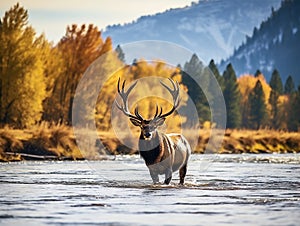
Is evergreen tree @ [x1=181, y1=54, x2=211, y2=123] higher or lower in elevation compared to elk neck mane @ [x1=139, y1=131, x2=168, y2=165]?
higher

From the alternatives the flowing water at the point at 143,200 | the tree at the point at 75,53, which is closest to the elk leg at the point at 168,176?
the flowing water at the point at 143,200

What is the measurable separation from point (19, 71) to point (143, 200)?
33.8 meters

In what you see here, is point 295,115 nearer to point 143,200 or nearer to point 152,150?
point 152,150

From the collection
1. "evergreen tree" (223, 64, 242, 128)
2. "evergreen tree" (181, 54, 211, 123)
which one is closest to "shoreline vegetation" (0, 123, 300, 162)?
"evergreen tree" (181, 54, 211, 123)

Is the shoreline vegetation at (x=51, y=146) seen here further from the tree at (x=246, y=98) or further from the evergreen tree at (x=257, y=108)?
the tree at (x=246, y=98)

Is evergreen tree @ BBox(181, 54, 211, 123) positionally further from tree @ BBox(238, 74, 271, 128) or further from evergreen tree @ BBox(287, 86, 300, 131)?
evergreen tree @ BBox(287, 86, 300, 131)

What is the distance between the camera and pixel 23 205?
19.7m

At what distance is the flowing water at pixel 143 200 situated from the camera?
17312 millimetres

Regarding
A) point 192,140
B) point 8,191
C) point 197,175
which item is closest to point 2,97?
point 192,140

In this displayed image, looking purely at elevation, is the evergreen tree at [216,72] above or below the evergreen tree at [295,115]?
above

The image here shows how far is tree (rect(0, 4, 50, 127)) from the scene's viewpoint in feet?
177

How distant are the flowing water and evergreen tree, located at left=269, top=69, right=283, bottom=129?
92.3 m

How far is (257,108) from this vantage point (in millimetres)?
117750

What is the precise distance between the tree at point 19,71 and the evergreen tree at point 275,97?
7225 cm
